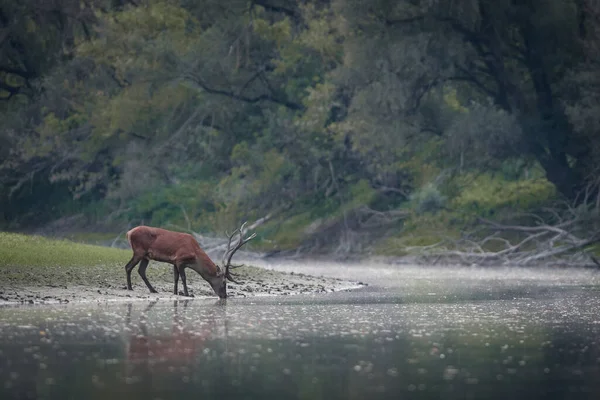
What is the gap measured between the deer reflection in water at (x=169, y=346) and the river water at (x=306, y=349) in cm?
2

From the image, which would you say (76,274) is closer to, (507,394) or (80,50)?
(507,394)

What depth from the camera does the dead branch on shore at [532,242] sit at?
41469mm

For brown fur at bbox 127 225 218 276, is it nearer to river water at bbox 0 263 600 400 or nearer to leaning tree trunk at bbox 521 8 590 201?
river water at bbox 0 263 600 400

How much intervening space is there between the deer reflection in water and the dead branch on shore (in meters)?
23.4

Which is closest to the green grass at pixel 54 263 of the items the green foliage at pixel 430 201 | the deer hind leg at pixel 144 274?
the deer hind leg at pixel 144 274

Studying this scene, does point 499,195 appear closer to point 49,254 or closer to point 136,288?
point 49,254


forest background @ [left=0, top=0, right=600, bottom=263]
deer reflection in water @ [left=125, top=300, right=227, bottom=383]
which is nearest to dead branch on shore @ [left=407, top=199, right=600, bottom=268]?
forest background @ [left=0, top=0, right=600, bottom=263]

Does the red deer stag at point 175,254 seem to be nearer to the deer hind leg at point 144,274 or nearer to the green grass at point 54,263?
the deer hind leg at point 144,274

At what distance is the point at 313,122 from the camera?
52.3 metres

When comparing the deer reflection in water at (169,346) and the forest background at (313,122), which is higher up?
the forest background at (313,122)

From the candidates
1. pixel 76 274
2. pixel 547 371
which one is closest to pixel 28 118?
pixel 76 274

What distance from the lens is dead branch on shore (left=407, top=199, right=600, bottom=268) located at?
41469mm

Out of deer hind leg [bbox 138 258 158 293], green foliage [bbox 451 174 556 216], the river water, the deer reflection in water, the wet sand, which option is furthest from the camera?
green foliage [bbox 451 174 556 216]

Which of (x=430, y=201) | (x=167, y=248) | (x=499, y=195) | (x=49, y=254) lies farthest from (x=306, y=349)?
(x=499, y=195)
